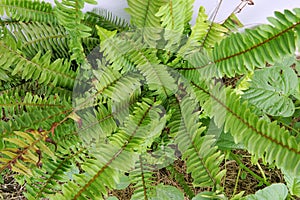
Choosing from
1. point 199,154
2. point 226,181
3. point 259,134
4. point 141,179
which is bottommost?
point 226,181

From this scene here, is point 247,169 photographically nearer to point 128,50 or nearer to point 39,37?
point 128,50

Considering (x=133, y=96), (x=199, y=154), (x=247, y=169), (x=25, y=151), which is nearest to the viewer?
(x=25, y=151)

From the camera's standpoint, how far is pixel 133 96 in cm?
97

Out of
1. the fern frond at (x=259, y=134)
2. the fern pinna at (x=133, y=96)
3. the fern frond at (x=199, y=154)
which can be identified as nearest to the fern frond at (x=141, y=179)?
the fern pinna at (x=133, y=96)

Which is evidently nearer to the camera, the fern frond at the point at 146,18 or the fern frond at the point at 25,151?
the fern frond at the point at 25,151

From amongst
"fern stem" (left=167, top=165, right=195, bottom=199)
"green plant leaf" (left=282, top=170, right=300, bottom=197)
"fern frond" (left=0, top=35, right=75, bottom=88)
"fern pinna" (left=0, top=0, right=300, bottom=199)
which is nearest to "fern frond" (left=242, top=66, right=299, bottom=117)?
"fern pinna" (left=0, top=0, right=300, bottom=199)

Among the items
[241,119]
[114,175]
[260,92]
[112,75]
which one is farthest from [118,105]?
[260,92]

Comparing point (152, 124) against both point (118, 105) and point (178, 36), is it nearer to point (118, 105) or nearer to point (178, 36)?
point (118, 105)

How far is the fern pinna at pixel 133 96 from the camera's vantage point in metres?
0.77

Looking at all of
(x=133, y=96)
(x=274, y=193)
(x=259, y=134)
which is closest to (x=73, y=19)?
(x=133, y=96)

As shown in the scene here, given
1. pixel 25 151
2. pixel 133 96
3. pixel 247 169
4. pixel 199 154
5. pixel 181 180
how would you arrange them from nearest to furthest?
pixel 25 151 → pixel 199 154 → pixel 133 96 → pixel 181 180 → pixel 247 169

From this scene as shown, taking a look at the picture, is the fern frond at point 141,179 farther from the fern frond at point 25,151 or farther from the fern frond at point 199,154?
the fern frond at point 25,151

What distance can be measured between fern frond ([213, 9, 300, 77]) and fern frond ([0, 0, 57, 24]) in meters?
0.46

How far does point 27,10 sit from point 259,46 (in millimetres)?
587
